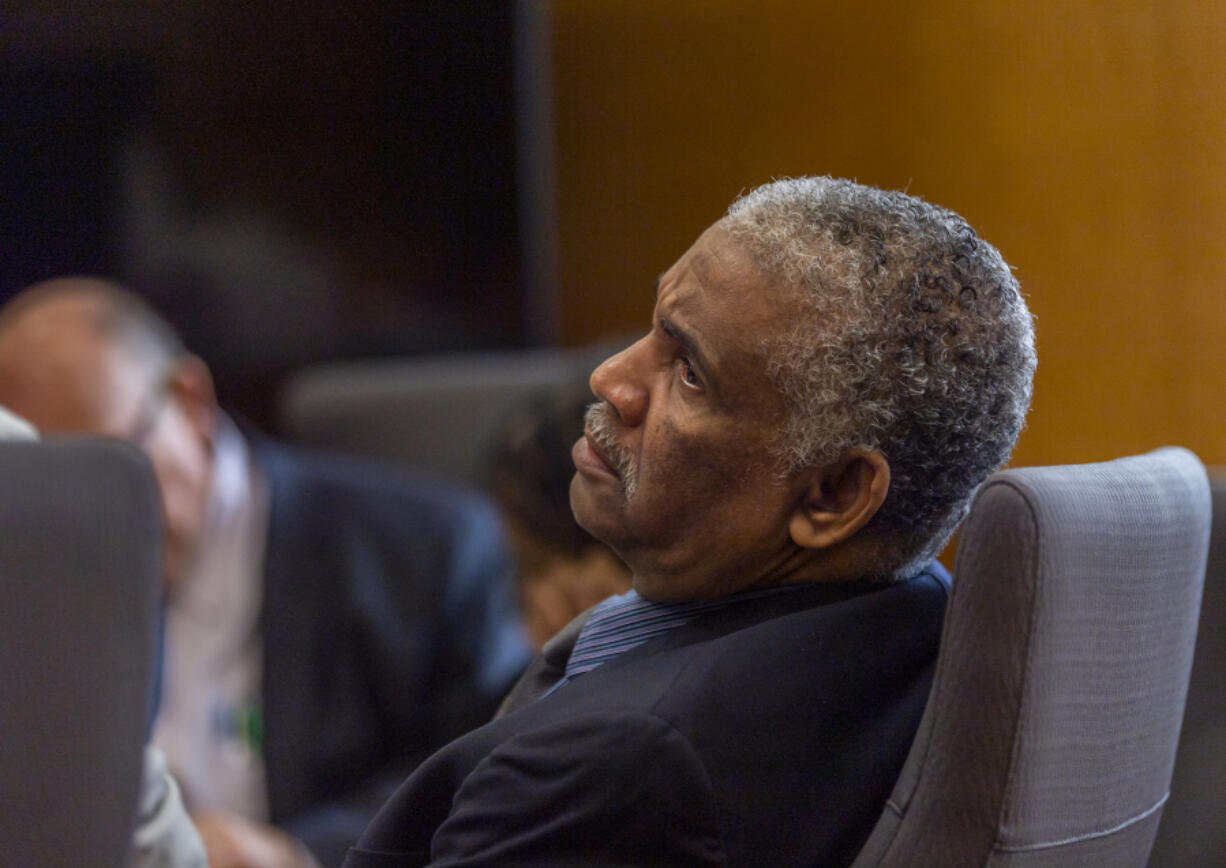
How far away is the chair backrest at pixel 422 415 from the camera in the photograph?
106 inches

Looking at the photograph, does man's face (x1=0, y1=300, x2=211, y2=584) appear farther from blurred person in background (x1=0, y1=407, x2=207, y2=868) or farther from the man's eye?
the man's eye

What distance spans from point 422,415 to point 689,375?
175 centimetres

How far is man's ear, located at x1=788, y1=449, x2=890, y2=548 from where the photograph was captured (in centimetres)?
96

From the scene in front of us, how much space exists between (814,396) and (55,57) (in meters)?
2.38

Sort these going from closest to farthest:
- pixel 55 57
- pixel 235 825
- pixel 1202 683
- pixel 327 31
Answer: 1. pixel 1202 683
2. pixel 235 825
3. pixel 55 57
4. pixel 327 31

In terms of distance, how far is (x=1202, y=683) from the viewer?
1234 mm

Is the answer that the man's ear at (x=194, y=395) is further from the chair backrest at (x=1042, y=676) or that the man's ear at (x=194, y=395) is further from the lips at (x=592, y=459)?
the chair backrest at (x=1042, y=676)

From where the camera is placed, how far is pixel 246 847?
1.73m

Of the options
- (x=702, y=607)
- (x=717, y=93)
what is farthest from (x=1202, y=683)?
(x=717, y=93)

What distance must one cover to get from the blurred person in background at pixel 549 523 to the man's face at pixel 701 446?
30.3 inches

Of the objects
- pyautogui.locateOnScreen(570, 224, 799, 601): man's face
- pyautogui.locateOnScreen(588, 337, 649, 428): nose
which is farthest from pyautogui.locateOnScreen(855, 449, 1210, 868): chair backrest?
pyautogui.locateOnScreen(588, 337, 649, 428): nose

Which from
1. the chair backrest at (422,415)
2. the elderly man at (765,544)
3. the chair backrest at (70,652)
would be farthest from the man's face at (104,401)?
the elderly man at (765,544)

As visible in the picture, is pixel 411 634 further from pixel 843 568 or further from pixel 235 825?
pixel 843 568

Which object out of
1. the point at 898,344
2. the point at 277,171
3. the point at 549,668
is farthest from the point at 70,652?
the point at 277,171
